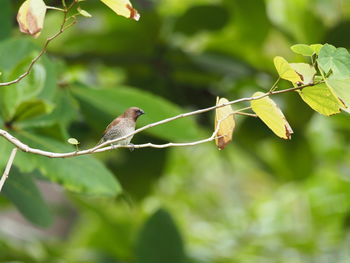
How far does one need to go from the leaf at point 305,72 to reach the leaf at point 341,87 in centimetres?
2

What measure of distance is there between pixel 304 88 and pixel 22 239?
113 centimetres

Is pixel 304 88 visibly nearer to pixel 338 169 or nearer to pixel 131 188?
pixel 131 188

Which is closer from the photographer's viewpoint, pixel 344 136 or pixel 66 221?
pixel 344 136

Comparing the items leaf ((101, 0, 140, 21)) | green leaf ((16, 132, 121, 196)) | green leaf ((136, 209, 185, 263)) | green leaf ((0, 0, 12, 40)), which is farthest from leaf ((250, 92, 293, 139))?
green leaf ((136, 209, 185, 263))

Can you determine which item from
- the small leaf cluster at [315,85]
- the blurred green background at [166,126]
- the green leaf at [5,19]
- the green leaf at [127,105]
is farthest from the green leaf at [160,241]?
the small leaf cluster at [315,85]

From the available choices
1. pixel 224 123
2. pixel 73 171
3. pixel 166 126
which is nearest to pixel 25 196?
pixel 73 171

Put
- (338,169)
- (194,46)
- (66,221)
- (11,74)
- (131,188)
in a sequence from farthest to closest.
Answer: (66,221), (338,169), (194,46), (131,188), (11,74)

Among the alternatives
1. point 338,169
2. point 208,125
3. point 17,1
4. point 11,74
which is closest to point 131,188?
point 208,125

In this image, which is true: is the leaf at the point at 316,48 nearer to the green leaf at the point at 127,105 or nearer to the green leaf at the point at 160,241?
the green leaf at the point at 127,105

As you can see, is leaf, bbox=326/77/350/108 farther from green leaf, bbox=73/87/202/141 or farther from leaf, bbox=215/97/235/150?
green leaf, bbox=73/87/202/141

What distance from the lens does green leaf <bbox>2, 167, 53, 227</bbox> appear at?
88 centimetres

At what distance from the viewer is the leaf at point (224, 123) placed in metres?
0.58

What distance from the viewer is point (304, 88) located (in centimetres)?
56

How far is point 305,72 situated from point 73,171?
0.37m
